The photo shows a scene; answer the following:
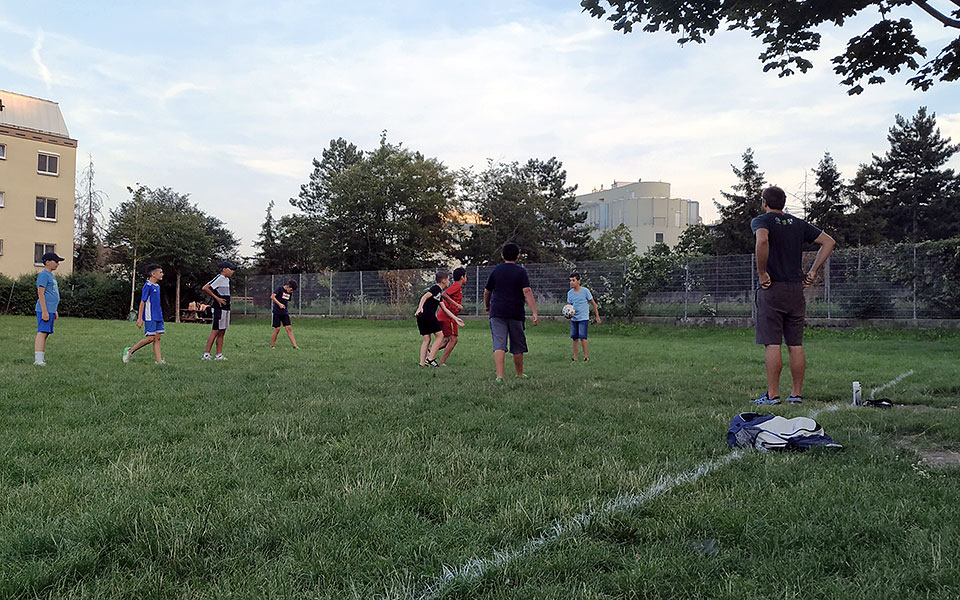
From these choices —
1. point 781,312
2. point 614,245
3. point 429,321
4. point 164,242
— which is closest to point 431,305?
point 429,321

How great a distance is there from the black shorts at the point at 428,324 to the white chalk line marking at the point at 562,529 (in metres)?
7.23

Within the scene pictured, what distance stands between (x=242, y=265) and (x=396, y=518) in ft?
150

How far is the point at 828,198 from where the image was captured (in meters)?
51.5

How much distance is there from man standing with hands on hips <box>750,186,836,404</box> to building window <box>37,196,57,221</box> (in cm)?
4686

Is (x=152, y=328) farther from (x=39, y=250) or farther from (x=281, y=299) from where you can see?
(x=39, y=250)

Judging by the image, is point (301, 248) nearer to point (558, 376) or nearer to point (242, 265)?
point (242, 265)

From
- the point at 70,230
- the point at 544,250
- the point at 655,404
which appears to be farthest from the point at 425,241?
the point at 655,404

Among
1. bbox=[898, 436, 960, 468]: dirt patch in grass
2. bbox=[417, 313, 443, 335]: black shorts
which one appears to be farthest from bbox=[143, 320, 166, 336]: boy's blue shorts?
bbox=[898, 436, 960, 468]: dirt patch in grass

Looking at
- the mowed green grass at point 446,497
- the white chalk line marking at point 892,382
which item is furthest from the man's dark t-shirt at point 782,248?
the white chalk line marking at point 892,382

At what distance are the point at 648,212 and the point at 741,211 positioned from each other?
45.7 metres

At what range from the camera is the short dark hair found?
23.2 ft

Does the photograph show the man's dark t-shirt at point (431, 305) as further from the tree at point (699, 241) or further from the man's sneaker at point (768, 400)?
the tree at point (699, 241)

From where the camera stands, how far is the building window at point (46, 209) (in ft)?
138

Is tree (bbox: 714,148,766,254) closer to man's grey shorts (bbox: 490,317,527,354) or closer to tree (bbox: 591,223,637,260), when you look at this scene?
tree (bbox: 591,223,637,260)
